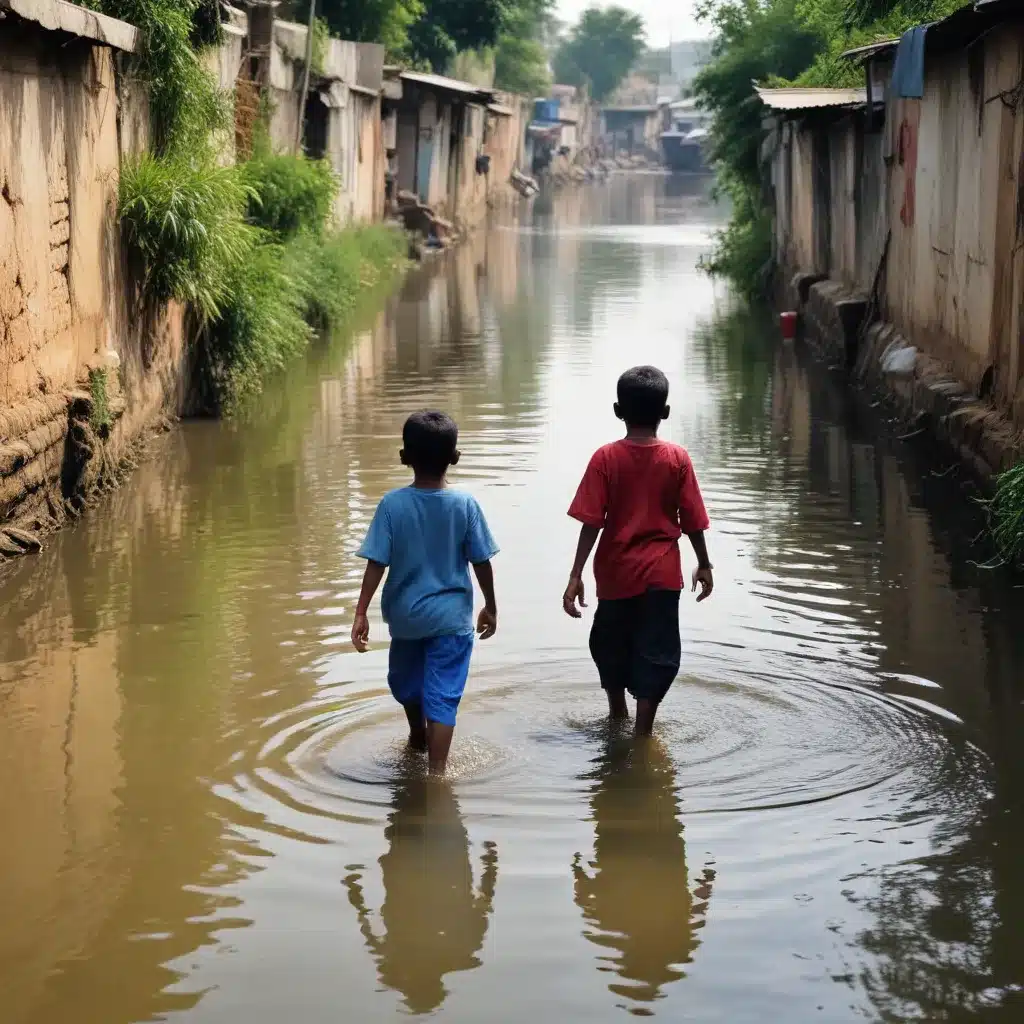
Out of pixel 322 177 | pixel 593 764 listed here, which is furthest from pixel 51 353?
pixel 322 177

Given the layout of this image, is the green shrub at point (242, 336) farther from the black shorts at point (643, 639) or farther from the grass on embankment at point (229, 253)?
the black shorts at point (643, 639)

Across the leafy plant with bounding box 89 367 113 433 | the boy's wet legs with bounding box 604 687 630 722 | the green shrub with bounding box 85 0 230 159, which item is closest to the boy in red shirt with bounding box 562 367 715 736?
the boy's wet legs with bounding box 604 687 630 722

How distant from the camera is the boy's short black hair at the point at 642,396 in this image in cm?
583

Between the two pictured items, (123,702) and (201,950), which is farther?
(123,702)

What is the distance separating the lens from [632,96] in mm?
117125

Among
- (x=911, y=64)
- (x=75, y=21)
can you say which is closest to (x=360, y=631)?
(x=75, y=21)

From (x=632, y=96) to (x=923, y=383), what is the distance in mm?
108405

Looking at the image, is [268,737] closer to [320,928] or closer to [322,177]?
[320,928]

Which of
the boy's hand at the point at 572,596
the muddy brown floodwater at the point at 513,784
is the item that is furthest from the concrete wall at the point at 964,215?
the boy's hand at the point at 572,596

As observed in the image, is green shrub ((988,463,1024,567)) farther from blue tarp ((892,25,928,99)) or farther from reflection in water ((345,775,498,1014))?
blue tarp ((892,25,928,99))

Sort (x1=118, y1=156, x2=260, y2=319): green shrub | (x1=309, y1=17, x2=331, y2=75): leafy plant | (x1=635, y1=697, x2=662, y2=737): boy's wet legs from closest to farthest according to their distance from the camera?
(x1=635, y1=697, x2=662, y2=737): boy's wet legs → (x1=118, y1=156, x2=260, y2=319): green shrub → (x1=309, y1=17, x2=331, y2=75): leafy plant

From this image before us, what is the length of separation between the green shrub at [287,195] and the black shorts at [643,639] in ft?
34.4

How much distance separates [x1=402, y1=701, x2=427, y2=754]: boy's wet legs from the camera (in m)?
5.78

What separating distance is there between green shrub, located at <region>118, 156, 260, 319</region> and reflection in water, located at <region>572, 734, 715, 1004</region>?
19.7ft
